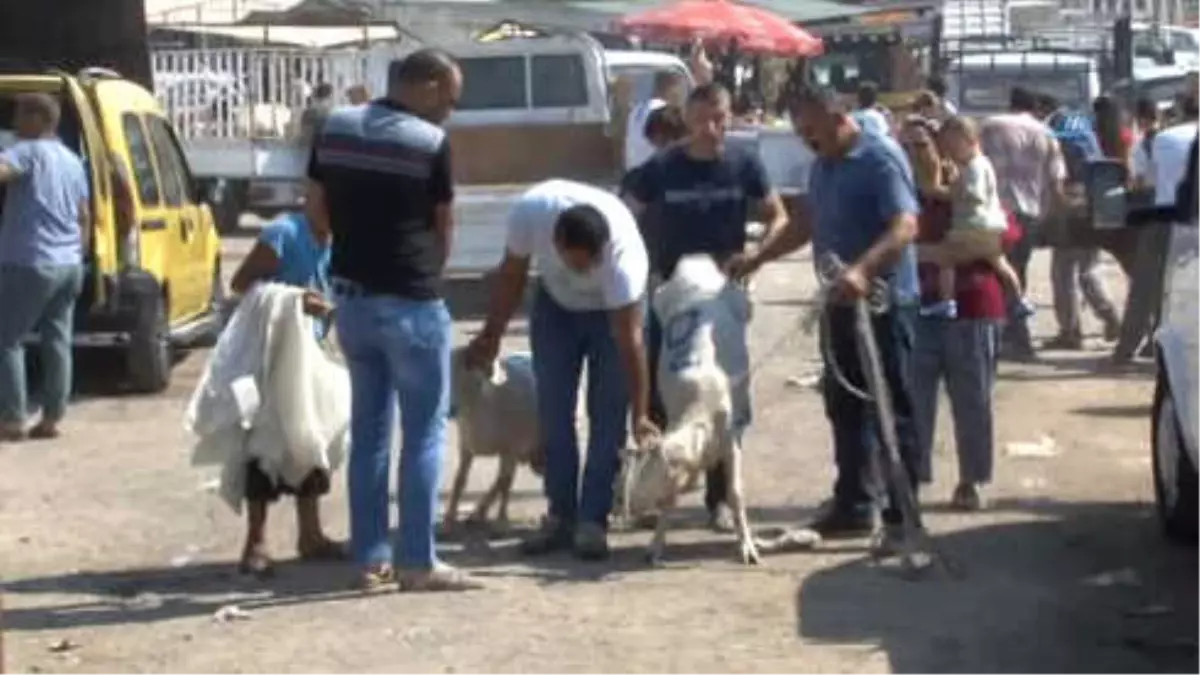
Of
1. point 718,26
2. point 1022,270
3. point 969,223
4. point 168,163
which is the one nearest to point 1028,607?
point 969,223

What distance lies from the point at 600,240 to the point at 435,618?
148 cm

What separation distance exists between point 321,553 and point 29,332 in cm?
457

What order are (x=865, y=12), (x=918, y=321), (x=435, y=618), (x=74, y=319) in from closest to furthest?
(x=435, y=618) → (x=918, y=321) → (x=74, y=319) → (x=865, y=12)

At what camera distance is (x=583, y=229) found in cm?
1045

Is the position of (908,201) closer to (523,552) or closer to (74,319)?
(523,552)

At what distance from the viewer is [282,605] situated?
10.3 metres

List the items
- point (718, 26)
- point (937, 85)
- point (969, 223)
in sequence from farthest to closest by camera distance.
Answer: point (718, 26), point (937, 85), point (969, 223)

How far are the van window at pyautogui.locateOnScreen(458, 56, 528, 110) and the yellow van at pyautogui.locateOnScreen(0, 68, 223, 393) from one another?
604cm

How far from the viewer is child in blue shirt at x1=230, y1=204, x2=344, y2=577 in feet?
35.3

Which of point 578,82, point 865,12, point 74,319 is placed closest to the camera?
point 74,319

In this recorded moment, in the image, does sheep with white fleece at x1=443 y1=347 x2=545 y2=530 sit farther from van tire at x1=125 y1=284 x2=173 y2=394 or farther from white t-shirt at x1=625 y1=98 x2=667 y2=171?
white t-shirt at x1=625 y1=98 x2=667 y2=171

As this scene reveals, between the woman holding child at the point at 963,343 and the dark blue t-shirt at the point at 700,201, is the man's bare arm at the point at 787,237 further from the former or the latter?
the woman holding child at the point at 963,343

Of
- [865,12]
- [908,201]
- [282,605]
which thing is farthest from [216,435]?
[865,12]

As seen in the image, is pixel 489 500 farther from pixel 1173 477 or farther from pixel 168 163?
pixel 168 163
